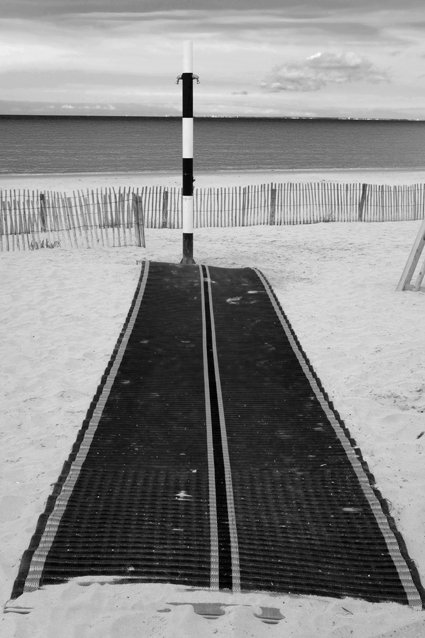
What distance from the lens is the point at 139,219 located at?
13.2m

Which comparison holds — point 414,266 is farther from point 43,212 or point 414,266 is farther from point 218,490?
point 43,212

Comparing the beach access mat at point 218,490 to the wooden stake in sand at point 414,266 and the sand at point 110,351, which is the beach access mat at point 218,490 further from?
the wooden stake in sand at point 414,266

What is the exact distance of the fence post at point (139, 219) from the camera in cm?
1298

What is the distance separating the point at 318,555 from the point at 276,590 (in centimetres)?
40

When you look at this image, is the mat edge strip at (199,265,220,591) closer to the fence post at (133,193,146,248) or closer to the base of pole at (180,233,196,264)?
the base of pole at (180,233,196,264)

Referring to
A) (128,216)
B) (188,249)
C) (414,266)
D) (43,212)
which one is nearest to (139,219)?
(128,216)

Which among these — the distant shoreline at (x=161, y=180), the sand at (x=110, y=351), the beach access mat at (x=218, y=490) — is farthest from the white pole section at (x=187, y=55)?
the distant shoreline at (x=161, y=180)

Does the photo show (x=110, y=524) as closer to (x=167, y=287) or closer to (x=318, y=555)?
(x=318, y=555)

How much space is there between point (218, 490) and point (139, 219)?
9456 millimetres

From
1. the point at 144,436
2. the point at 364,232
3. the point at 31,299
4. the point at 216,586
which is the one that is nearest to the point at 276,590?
the point at 216,586

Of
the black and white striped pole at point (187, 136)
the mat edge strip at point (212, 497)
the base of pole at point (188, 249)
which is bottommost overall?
the mat edge strip at point (212, 497)

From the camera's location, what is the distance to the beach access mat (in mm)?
3594

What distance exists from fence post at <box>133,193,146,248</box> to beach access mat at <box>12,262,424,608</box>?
6359 mm

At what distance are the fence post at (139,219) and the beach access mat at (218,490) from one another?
6.36 m
